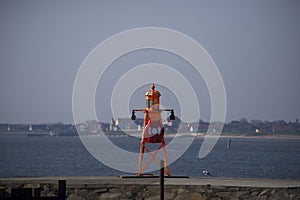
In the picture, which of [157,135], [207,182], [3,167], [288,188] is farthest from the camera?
[3,167]

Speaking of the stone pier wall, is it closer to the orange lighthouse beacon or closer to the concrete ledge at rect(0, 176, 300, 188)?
the concrete ledge at rect(0, 176, 300, 188)

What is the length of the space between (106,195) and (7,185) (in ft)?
9.18

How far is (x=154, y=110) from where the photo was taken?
2391cm

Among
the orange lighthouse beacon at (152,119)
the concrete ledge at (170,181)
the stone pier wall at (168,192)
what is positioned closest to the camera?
the stone pier wall at (168,192)

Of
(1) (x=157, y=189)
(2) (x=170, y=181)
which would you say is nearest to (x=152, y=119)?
(2) (x=170, y=181)

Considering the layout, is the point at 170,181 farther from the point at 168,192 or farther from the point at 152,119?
the point at 152,119

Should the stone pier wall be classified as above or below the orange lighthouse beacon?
below

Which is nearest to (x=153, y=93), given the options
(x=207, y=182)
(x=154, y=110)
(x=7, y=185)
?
(x=154, y=110)

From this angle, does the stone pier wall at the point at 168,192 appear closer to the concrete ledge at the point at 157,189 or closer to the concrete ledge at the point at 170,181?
the concrete ledge at the point at 157,189

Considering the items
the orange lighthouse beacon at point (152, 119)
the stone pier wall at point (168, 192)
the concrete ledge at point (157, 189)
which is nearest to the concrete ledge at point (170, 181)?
the concrete ledge at point (157, 189)

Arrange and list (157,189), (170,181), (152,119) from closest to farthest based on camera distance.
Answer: (157,189)
(170,181)
(152,119)

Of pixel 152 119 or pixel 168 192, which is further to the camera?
pixel 152 119

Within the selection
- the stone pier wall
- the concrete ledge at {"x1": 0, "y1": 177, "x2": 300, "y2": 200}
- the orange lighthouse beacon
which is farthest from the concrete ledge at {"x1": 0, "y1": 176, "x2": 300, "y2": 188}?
the orange lighthouse beacon

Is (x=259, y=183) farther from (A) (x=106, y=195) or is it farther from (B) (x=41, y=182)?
(B) (x=41, y=182)
